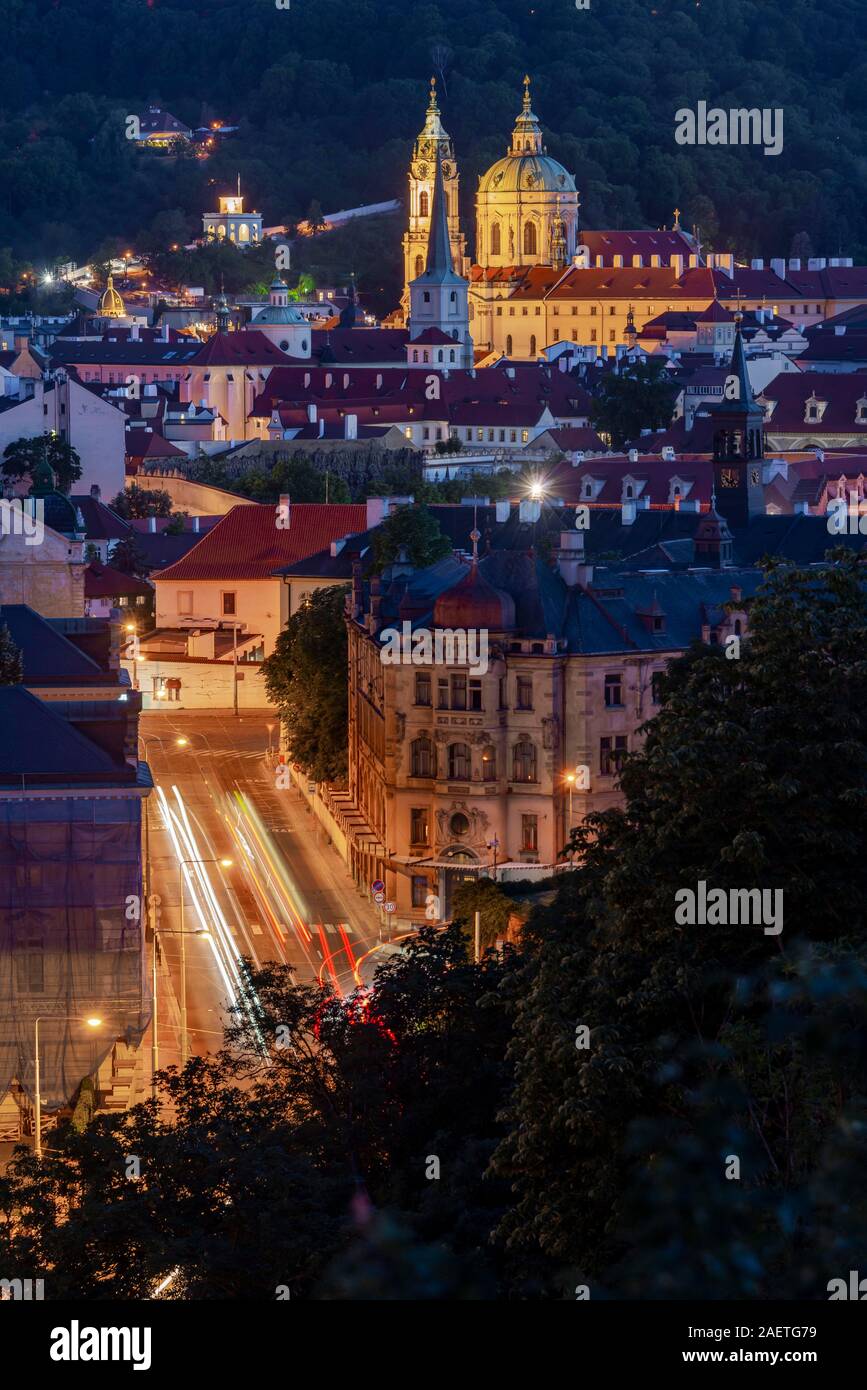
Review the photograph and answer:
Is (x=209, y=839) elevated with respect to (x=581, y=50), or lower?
lower

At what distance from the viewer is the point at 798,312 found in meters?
165

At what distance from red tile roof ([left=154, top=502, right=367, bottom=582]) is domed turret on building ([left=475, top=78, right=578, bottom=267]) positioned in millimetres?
100932

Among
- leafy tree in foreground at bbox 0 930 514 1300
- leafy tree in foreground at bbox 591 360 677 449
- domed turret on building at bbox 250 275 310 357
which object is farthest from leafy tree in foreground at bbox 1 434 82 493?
leafy tree in foreground at bbox 0 930 514 1300

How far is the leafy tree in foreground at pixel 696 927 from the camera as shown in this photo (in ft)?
59.7

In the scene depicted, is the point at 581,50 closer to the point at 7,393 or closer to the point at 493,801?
the point at 7,393

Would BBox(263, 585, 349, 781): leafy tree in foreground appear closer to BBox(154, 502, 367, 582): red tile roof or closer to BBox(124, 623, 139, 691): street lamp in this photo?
BBox(124, 623, 139, 691): street lamp

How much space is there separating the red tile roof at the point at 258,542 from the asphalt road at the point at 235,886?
489 inches

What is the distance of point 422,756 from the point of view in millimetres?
42688

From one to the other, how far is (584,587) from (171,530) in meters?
41.7

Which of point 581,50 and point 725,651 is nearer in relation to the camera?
point 725,651

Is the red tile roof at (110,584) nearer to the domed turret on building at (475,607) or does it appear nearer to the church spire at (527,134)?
the domed turret on building at (475,607)

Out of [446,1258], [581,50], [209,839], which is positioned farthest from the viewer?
[581,50]

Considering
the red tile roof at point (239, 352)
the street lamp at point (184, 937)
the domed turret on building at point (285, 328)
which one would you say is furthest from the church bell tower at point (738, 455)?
the domed turret on building at point (285, 328)

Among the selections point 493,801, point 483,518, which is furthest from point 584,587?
point 483,518
